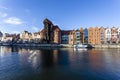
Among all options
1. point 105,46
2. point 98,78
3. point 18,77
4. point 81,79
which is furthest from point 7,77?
point 105,46

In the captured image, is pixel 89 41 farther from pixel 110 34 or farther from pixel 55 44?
pixel 55 44

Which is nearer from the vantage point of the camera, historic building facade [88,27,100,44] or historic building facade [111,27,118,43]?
historic building facade [111,27,118,43]

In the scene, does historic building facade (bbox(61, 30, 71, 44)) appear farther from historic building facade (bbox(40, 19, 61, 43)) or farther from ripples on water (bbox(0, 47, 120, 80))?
ripples on water (bbox(0, 47, 120, 80))

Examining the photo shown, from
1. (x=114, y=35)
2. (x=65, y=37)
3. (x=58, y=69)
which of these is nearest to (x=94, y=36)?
(x=114, y=35)

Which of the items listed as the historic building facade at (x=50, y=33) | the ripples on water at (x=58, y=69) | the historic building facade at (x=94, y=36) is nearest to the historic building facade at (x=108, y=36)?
the historic building facade at (x=94, y=36)

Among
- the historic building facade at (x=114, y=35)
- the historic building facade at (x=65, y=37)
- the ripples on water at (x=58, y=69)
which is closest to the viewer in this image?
the ripples on water at (x=58, y=69)

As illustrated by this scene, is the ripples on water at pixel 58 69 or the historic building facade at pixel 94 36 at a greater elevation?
the historic building facade at pixel 94 36

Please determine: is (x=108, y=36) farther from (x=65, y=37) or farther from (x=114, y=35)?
(x=65, y=37)

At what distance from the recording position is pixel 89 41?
171750 millimetres

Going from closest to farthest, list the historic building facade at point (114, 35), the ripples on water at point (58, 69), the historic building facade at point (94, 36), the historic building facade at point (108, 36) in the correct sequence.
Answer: the ripples on water at point (58, 69), the historic building facade at point (114, 35), the historic building facade at point (108, 36), the historic building facade at point (94, 36)

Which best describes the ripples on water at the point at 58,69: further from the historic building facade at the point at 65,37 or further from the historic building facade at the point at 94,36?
the historic building facade at the point at 65,37

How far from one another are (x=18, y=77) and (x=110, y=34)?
15056 cm

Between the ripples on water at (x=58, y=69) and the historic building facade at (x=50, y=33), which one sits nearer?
the ripples on water at (x=58, y=69)

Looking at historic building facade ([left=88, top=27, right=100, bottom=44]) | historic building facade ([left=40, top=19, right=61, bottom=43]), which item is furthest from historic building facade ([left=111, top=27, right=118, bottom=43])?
historic building facade ([left=40, top=19, right=61, bottom=43])
